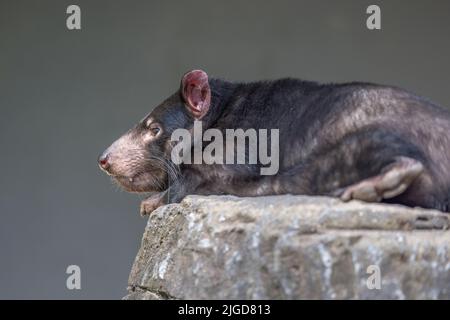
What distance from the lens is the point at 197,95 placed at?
320cm

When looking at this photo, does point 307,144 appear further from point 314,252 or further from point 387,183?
point 314,252

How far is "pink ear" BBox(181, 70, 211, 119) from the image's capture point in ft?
10.4

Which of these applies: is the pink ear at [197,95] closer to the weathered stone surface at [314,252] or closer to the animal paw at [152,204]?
the animal paw at [152,204]

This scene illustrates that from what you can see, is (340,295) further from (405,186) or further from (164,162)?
(164,162)

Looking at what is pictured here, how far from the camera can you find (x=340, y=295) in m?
2.32

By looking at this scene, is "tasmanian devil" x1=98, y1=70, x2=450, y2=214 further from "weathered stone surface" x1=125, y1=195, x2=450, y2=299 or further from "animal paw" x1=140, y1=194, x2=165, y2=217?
"weathered stone surface" x1=125, y1=195, x2=450, y2=299

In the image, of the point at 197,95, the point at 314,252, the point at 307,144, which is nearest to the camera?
the point at 314,252

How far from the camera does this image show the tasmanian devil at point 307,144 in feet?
8.52

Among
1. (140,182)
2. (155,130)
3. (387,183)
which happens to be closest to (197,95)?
(155,130)

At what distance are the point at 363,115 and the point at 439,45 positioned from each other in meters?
2.63

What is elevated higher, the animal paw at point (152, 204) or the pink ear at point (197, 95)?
the pink ear at point (197, 95)

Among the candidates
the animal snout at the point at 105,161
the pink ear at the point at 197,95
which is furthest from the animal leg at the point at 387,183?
the animal snout at the point at 105,161

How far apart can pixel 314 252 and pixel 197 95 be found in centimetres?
104

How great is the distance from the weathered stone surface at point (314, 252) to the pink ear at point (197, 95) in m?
0.70
